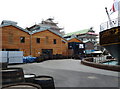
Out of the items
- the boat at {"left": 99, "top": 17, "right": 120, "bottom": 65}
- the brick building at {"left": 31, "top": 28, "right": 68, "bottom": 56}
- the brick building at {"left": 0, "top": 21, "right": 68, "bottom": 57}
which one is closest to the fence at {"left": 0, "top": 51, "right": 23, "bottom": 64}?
the brick building at {"left": 0, "top": 21, "right": 68, "bottom": 57}

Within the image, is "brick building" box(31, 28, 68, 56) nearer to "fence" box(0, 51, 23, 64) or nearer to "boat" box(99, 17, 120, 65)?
"fence" box(0, 51, 23, 64)

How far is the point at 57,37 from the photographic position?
32281 mm

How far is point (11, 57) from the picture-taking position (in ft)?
61.2

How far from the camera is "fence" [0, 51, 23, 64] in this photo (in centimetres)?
1806

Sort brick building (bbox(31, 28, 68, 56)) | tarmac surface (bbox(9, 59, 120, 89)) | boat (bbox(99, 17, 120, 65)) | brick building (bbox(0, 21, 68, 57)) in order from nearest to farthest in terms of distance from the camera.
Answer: tarmac surface (bbox(9, 59, 120, 89))
boat (bbox(99, 17, 120, 65))
brick building (bbox(0, 21, 68, 57))
brick building (bbox(31, 28, 68, 56))

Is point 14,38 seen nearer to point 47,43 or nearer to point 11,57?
point 11,57

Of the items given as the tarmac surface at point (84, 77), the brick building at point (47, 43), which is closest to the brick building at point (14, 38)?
the brick building at point (47, 43)

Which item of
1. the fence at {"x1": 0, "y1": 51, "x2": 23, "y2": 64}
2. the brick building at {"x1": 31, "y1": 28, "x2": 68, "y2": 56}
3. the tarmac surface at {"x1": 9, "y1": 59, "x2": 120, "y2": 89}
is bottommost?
the tarmac surface at {"x1": 9, "y1": 59, "x2": 120, "y2": 89}

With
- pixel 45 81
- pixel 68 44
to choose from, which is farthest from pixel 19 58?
pixel 68 44

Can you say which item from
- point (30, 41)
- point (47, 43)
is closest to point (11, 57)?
point (30, 41)

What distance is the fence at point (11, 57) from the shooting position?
59.3 ft

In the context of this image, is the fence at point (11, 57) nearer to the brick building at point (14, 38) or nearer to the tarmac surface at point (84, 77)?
the brick building at point (14, 38)

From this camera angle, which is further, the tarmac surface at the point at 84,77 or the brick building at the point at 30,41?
the brick building at the point at 30,41

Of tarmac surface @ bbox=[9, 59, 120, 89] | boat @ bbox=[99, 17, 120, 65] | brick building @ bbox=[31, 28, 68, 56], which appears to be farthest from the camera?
brick building @ bbox=[31, 28, 68, 56]
